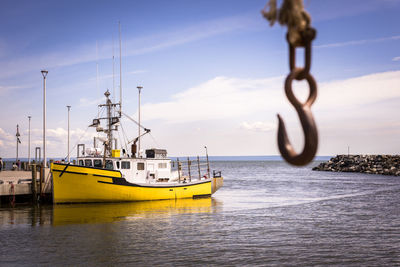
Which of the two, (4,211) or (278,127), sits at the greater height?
(278,127)

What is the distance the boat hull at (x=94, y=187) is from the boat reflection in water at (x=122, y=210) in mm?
A: 492

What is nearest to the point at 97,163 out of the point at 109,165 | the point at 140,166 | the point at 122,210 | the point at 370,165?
the point at 109,165

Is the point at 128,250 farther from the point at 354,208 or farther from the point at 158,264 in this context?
the point at 354,208

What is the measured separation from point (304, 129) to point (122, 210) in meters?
27.4

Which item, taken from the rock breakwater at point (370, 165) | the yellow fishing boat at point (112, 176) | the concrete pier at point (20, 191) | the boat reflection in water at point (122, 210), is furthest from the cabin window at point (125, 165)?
the rock breakwater at point (370, 165)

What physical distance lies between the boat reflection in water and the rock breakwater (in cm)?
6064

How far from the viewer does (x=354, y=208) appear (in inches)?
1215

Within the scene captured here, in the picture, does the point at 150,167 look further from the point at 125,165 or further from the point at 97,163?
the point at 97,163

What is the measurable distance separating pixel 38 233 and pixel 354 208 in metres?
22.4

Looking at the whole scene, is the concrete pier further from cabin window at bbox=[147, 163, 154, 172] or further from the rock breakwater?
the rock breakwater

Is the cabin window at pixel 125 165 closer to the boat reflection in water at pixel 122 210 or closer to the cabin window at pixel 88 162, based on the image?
the cabin window at pixel 88 162

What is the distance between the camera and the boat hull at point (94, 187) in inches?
1144

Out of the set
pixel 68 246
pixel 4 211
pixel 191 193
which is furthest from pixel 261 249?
pixel 4 211

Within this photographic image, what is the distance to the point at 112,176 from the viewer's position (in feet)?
96.4
